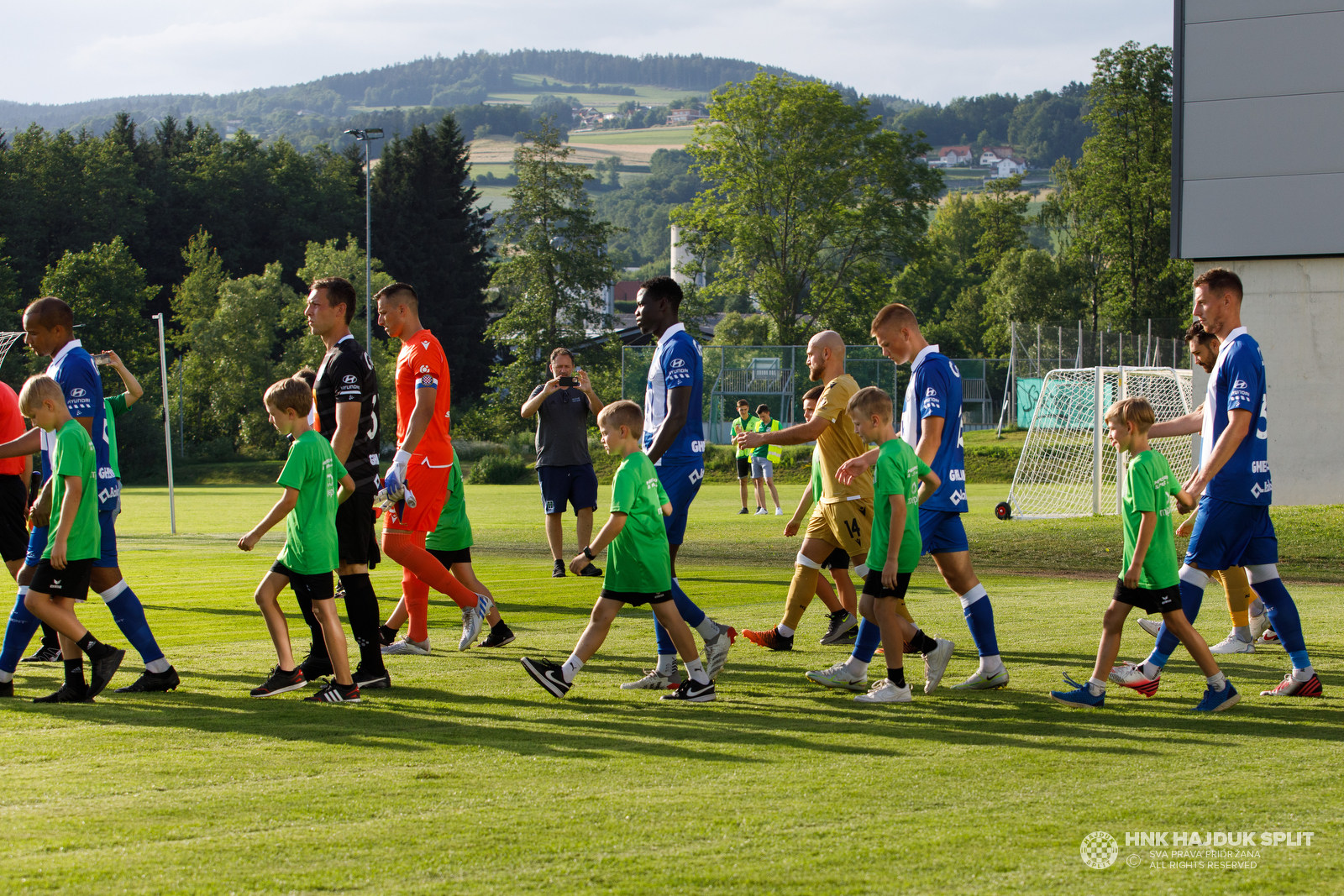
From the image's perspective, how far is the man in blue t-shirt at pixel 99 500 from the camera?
Result: 20.7ft

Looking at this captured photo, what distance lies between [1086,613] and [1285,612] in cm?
320

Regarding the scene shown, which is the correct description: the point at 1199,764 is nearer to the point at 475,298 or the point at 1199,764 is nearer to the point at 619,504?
the point at 619,504

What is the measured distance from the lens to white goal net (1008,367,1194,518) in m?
20.6

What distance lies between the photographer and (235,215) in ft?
238

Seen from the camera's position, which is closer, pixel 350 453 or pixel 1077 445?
pixel 350 453

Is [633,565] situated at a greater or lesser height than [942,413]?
lesser

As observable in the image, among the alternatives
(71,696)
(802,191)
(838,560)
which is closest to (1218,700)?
(838,560)

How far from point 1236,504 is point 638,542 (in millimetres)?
Result: 3138

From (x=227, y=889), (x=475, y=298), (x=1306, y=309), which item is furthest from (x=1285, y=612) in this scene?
(x=475, y=298)

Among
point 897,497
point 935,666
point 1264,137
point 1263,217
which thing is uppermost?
point 1264,137

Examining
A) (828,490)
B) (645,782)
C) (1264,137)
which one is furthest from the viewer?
(1264,137)

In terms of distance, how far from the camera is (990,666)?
6.42m

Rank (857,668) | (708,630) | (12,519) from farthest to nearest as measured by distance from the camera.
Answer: (12,519) → (708,630) → (857,668)

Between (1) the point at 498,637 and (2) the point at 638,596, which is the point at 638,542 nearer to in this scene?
(2) the point at 638,596
